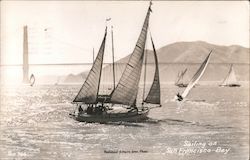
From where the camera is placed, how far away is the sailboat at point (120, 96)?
157 cm

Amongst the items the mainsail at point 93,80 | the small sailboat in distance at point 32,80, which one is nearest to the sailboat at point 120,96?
the mainsail at point 93,80

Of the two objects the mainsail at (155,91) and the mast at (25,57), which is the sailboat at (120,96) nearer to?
the mainsail at (155,91)

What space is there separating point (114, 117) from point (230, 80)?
412 millimetres

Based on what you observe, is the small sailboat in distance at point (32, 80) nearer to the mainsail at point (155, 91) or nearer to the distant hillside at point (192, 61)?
the distant hillside at point (192, 61)

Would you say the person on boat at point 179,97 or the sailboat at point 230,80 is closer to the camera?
the sailboat at point 230,80

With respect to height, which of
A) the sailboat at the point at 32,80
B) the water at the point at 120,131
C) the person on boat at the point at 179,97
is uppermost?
the sailboat at the point at 32,80

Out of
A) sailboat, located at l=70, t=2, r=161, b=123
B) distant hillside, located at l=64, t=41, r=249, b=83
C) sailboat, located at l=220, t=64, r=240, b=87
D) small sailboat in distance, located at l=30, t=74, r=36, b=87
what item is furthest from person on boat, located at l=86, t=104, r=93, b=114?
sailboat, located at l=220, t=64, r=240, b=87

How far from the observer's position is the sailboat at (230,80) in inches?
59.8

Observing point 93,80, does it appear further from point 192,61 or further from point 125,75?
point 192,61

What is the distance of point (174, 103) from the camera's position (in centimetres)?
159

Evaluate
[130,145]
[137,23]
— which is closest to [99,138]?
[130,145]

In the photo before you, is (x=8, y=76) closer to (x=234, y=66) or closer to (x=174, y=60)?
(x=174, y=60)

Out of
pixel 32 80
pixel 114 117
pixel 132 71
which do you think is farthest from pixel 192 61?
pixel 32 80

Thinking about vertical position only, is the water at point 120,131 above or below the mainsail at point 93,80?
below
